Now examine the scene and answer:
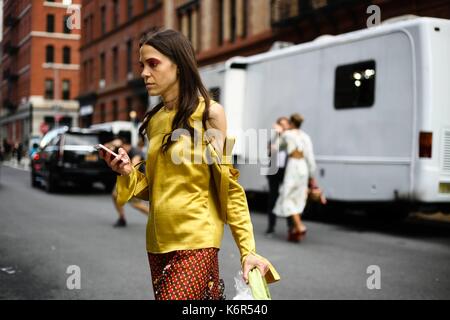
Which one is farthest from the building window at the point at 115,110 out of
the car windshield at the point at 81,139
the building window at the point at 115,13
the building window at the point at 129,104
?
the car windshield at the point at 81,139

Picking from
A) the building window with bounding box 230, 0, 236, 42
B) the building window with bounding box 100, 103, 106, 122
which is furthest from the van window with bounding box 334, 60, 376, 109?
the building window with bounding box 100, 103, 106, 122


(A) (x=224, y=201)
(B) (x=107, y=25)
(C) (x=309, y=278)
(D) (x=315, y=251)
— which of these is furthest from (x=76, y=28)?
(B) (x=107, y=25)

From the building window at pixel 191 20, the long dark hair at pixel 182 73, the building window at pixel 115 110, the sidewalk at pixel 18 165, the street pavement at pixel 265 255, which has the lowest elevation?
the sidewalk at pixel 18 165

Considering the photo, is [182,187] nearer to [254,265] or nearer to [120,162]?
[120,162]

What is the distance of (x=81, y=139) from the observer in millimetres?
17875

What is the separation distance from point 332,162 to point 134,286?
6.35m

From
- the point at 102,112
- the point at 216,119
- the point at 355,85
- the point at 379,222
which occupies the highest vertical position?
the point at 102,112

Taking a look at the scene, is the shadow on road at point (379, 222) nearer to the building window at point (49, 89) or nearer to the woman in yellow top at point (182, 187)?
the woman in yellow top at point (182, 187)

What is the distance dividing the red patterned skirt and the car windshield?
15676 mm

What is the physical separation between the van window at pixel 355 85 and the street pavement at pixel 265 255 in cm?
222

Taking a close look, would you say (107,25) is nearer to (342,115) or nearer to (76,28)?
(342,115)

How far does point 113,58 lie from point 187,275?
137ft

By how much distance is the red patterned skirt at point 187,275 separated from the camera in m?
2.44

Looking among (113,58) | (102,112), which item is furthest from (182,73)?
(102,112)
